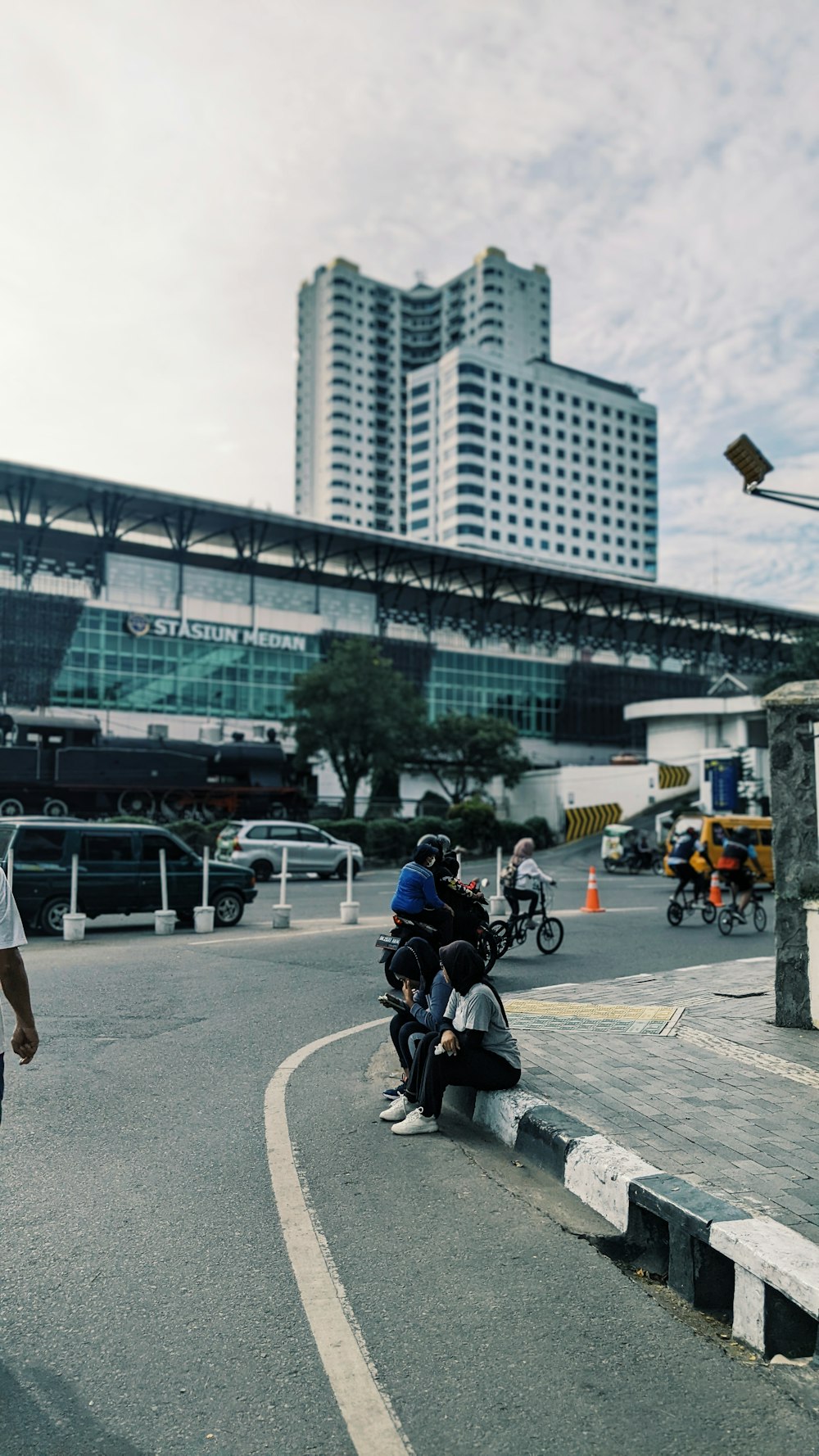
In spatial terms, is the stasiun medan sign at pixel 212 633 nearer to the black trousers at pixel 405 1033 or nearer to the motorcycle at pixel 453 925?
the motorcycle at pixel 453 925

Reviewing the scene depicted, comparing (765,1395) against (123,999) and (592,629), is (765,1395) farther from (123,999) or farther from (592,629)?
(592,629)

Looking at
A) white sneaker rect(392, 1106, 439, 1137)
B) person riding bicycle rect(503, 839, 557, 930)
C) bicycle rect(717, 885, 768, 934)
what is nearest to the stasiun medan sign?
bicycle rect(717, 885, 768, 934)

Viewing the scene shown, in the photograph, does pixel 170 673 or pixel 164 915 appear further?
pixel 170 673

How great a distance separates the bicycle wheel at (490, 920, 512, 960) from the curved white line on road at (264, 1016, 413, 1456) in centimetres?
703

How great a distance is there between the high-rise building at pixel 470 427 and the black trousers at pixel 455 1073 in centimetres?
12847

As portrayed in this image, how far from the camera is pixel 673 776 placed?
6538cm

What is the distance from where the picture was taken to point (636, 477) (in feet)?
502

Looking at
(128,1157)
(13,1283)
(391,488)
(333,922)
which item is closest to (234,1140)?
(128,1157)

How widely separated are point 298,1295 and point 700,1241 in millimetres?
1576

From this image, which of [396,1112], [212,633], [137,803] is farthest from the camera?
[212,633]

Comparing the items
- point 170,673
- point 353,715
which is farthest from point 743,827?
point 170,673

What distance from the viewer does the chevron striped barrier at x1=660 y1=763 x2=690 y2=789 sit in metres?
64.6

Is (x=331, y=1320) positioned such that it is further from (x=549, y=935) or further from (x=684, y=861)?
(x=684, y=861)

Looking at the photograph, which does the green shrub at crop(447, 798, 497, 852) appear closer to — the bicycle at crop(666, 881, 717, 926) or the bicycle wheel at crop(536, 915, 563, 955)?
the bicycle at crop(666, 881, 717, 926)
